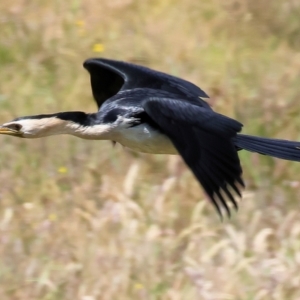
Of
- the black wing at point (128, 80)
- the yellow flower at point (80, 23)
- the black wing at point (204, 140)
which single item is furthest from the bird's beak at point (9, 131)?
the yellow flower at point (80, 23)

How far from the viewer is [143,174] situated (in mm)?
6238

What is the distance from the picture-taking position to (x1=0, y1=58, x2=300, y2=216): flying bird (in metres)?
4.13

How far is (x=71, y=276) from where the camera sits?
5.43 metres

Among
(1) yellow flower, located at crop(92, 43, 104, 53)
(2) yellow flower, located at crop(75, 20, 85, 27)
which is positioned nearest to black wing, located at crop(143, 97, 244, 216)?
(1) yellow flower, located at crop(92, 43, 104, 53)

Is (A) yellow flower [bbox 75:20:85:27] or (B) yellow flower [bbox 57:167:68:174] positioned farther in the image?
(A) yellow flower [bbox 75:20:85:27]

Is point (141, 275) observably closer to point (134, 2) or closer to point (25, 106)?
point (25, 106)

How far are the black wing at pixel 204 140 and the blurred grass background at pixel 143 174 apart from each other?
1.09 m

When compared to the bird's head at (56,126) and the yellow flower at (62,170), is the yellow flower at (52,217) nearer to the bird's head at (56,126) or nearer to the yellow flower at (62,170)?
the yellow flower at (62,170)

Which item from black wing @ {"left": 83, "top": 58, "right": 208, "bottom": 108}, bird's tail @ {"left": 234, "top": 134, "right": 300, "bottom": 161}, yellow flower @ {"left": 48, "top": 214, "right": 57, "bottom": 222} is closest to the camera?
bird's tail @ {"left": 234, "top": 134, "right": 300, "bottom": 161}

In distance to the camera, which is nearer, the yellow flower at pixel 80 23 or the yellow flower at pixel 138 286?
the yellow flower at pixel 138 286

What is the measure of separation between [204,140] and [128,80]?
124cm

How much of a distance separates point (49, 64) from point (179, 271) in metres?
2.28

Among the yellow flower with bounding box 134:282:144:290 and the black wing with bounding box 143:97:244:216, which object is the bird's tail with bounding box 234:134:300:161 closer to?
the black wing with bounding box 143:97:244:216

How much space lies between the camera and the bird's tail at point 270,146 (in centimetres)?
450
